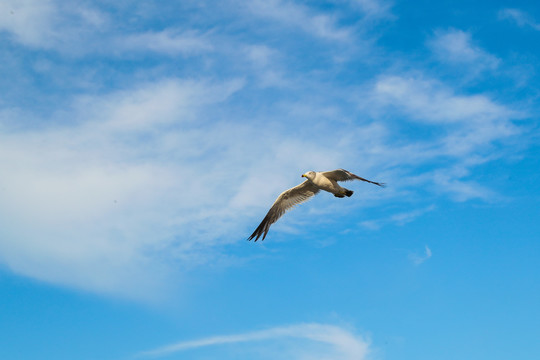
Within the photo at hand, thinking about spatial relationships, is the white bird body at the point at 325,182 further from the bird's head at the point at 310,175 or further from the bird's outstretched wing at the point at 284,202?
the bird's outstretched wing at the point at 284,202

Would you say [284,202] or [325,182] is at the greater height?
[284,202]

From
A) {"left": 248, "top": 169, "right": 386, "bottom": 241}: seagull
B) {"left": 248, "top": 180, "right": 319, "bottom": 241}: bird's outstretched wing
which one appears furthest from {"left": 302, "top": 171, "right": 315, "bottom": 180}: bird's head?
{"left": 248, "top": 180, "right": 319, "bottom": 241}: bird's outstretched wing

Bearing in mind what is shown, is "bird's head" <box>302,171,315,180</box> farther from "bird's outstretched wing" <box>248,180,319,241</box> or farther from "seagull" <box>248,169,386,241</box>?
"bird's outstretched wing" <box>248,180,319,241</box>

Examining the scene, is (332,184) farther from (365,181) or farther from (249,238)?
(249,238)

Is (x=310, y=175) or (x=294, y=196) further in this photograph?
(x=294, y=196)

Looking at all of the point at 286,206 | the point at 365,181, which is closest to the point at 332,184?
the point at 365,181

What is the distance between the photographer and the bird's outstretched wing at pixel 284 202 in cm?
3162

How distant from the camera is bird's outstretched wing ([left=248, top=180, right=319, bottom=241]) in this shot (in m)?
31.6

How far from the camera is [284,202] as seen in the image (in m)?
32.3

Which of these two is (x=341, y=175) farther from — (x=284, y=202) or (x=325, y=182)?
(x=284, y=202)

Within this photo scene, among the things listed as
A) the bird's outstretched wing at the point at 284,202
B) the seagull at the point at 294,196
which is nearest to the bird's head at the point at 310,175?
the seagull at the point at 294,196

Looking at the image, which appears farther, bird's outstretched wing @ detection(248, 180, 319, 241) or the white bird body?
bird's outstretched wing @ detection(248, 180, 319, 241)

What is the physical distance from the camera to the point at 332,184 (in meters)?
28.2

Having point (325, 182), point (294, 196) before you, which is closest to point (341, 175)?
point (325, 182)
